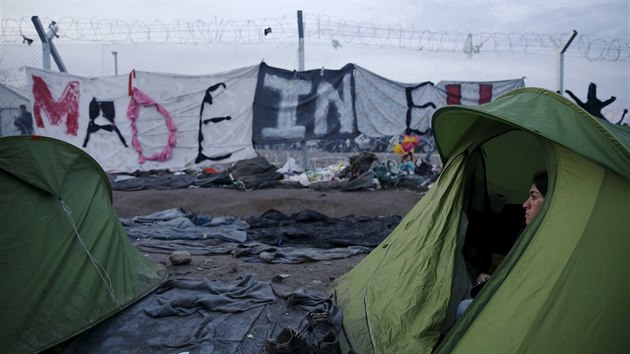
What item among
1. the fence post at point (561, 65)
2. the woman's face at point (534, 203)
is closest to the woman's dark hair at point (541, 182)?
the woman's face at point (534, 203)

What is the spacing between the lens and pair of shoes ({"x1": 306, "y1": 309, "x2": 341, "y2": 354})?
118 inches

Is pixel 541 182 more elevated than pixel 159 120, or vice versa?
pixel 541 182

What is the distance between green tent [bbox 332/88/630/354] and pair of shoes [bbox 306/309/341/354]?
11cm

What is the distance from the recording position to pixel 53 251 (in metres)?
3.21

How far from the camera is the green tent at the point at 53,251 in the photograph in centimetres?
288

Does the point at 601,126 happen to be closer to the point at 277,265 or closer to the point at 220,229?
the point at 277,265

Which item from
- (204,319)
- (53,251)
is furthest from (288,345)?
(53,251)

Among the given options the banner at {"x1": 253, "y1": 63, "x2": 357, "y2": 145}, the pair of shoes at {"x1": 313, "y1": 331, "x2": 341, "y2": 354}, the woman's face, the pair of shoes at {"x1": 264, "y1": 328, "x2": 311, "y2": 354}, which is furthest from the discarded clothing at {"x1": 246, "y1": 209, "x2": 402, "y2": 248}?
the banner at {"x1": 253, "y1": 63, "x2": 357, "y2": 145}

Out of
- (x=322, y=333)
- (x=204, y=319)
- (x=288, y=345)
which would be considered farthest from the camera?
(x=204, y=319)

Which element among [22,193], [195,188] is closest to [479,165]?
[22,193]

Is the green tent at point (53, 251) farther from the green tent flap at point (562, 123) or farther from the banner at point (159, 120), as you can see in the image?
the banner at point (159, 120)

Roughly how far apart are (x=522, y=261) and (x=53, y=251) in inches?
113

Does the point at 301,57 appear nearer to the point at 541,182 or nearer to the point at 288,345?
the point at 541,182

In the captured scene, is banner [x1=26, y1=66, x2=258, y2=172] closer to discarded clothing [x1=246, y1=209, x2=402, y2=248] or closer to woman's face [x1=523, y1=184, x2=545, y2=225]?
discarded clothing [x1=246, y1=209, x2=402, y2=248]
